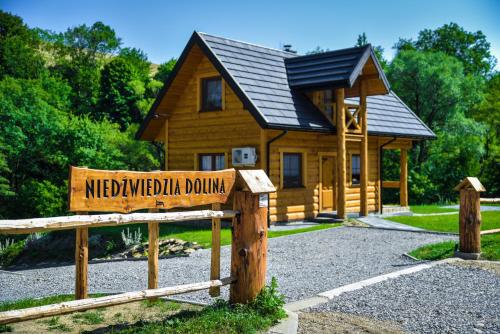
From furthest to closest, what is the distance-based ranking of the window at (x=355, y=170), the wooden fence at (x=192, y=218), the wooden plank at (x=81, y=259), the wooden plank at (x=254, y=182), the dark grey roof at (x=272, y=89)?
the window at (x=355, y=170) → the dark grey roof at (x=272, y=89) → the wooden plank at (x=254, y=182) → the wooden plank at (x=81, y=259) → the wooden fence at (x=192, y=218)

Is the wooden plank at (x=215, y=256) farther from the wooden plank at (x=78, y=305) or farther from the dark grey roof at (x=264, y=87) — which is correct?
the dark grey roof at (x=264, y=87)

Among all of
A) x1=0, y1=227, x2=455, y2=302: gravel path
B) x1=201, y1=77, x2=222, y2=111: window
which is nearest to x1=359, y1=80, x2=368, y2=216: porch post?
x1=0, y1=227, x2=455, y2=302: gravel path

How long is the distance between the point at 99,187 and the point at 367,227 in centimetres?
1297

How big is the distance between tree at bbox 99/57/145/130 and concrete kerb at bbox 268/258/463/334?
126 feet

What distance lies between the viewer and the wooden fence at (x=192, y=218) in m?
5.04

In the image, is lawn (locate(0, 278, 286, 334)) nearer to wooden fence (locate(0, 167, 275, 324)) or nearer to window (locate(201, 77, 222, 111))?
wooden fence (locate(0, 167, 275, 324))

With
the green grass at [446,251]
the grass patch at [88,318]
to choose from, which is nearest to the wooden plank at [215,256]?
the grass patch at [88,318]

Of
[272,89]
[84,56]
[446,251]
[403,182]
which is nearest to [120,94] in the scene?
[84,56]

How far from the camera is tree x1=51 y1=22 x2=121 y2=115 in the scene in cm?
5047

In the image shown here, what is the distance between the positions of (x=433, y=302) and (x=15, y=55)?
46472 mm

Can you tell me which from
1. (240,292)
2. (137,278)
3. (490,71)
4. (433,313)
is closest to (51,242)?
(137,278)

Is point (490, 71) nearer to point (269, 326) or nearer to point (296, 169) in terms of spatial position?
point (296, 169)

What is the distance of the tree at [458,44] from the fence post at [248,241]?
160ft

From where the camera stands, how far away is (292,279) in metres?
9.23
